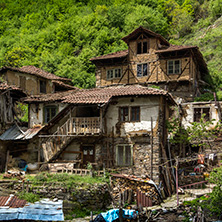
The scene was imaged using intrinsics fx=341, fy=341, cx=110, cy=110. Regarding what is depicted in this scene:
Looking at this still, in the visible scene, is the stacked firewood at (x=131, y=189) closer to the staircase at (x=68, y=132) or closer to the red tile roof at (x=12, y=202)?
the staircase at (x=68, y=132)

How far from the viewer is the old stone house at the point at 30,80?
3266 centimetres

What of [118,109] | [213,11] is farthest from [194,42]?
[118,109]

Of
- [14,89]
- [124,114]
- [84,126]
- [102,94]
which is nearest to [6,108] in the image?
[14,89]

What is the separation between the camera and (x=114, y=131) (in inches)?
1022

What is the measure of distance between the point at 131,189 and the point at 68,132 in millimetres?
6197

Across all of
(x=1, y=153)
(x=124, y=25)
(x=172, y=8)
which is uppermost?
(x=172, y=8)

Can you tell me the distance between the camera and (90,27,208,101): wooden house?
3403 cm

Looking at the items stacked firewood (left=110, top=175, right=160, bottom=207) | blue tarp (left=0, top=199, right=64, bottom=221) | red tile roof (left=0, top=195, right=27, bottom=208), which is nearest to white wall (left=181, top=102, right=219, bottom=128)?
stacked firewood (left=110, top=175, right=160, bottom=207)

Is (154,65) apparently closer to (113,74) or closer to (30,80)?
(113,74)

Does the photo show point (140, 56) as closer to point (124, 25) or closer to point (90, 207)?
point (90, 207)

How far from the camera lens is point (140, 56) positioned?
118 ft

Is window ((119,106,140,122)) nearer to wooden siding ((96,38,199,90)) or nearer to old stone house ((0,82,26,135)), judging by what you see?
old stone house ((0,82,26,135))

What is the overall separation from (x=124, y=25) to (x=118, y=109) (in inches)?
1365

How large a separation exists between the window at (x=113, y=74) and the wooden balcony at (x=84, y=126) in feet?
40.9
